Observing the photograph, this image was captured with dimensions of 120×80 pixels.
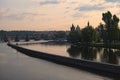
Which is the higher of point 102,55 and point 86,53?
point 102,55

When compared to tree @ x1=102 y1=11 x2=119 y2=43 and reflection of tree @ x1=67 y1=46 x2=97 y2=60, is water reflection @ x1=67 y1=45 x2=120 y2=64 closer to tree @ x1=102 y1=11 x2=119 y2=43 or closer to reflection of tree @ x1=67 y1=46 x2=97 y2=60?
reflection of tree @ x1=67 y1=46 x2=97 y2=60

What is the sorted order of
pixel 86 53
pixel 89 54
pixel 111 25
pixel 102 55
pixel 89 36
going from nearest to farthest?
pixel 102 55, pixel 89 54, pixel 86 53, pixel 111 25, pixel 89 36

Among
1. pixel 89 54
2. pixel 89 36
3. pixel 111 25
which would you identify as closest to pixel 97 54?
pixel 89 54

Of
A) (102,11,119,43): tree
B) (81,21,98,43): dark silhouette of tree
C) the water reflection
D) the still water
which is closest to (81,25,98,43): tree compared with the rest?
(81,21,98,43): dark silhouette of tree

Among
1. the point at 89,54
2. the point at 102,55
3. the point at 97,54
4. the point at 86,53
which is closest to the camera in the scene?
the point at 102,55

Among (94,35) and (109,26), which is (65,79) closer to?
(109,26)

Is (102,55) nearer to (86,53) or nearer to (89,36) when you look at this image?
(86,53)

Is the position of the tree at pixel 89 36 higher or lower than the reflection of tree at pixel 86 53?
higher

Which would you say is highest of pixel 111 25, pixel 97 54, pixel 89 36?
pixel 111 25

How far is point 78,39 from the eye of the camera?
177750mm

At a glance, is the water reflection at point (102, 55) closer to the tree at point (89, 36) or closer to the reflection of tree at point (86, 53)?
the reflection of tree at point (86, 53)

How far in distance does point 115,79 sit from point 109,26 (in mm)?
93390

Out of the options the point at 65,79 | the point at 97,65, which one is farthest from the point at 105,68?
the point at 65,79

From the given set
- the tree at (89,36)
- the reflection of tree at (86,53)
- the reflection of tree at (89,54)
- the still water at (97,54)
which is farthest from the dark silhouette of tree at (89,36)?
the reflection of tree at (89,54)
